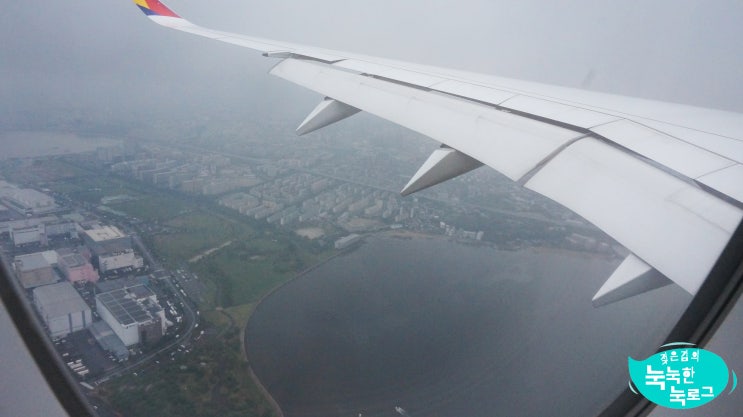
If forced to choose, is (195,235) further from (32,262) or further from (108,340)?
(32,262)

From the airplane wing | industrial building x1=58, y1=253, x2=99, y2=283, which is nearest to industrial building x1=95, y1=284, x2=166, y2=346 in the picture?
industrial building x1=58, y1=253, x2=99, y2=283

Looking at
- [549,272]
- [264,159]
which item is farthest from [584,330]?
[264,159]

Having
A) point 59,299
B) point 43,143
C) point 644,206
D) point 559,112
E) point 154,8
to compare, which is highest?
point 154,8

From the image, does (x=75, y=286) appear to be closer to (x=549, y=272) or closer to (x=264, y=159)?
(x=549, y=272)

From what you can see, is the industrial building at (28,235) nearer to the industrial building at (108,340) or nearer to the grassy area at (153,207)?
the industrial building at (108,340)

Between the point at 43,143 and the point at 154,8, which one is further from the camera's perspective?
the point at 43,143

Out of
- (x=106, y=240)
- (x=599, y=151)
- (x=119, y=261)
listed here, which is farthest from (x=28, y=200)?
(x=599, y=151)

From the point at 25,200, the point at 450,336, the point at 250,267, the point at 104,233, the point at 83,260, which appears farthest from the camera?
the point at 250,267

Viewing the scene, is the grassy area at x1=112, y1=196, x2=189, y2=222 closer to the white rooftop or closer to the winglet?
the white rooftop
